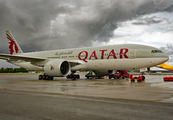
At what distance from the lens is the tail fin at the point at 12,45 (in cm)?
3251

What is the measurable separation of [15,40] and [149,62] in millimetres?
24896

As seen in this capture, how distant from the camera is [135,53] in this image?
70.7 feet

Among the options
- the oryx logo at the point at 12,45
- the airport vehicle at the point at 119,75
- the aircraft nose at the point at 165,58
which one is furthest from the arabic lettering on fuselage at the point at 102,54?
the oryx logo at the point at 12,45

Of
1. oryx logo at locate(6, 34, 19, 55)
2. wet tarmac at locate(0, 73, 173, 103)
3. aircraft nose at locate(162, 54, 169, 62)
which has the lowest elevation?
wet tarmac at locate(0, 73, 173, 103)

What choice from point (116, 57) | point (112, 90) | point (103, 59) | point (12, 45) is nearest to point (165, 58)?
point (116, 57)

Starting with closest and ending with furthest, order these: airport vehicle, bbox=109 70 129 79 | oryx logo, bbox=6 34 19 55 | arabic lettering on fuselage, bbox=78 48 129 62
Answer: arabic lettering on fuselage, bbox=78 48 129 62 < airport vehicle, bbox=109 70 129 79 < oryx logo, bbox=6 34 19 55

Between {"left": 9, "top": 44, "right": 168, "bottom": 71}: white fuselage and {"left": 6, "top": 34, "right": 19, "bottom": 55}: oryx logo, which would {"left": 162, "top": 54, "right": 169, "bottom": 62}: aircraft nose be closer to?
{"left": 9, "top": 44, "right": 168, "bottom": 71}: white fuselage

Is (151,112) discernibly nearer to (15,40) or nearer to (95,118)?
(95,118)

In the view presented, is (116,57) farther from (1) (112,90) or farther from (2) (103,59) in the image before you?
(1) (112,90)

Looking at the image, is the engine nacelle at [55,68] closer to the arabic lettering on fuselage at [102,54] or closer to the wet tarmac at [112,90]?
the arabic lettering on fuselage at [102,54]

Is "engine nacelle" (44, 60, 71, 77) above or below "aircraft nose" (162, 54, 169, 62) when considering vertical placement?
below

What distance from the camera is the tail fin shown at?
32.5 metres

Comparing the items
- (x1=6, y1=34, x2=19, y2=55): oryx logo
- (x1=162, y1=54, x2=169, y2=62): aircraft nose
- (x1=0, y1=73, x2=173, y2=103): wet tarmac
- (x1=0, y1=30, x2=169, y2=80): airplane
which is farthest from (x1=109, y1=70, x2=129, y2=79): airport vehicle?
(x1=6, y1=34, x2=19, y2=55): oryx logo

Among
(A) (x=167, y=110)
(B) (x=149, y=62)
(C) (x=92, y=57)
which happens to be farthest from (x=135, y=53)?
(A) (x=167, y=110)
